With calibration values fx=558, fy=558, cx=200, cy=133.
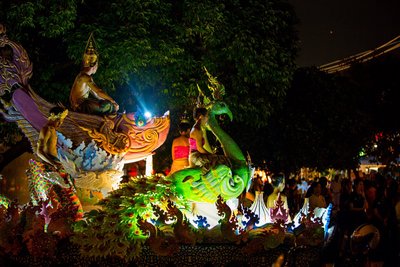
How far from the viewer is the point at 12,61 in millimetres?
10055

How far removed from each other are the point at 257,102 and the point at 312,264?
7.12m

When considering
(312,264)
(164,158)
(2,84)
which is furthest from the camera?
(164,158)

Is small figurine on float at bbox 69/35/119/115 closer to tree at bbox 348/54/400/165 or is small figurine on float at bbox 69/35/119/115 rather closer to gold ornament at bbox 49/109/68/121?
gold ornament at bbox 49/109/68/121

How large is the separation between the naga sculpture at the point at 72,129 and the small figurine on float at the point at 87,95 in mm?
176

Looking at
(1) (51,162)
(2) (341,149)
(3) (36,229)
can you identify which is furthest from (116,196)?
(2) (341,149)

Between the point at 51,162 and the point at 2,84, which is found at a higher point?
the point at 2,84

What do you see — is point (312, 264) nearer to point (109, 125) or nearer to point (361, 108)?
point (109, 125)

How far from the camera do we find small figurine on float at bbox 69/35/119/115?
10305 millimetres

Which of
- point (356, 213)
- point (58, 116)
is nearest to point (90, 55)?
point (58, 116)

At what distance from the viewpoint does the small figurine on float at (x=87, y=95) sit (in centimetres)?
1030

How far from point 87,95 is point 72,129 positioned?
2.65ft

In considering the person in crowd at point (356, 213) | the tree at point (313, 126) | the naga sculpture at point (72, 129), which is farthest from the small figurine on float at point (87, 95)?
the tree at point (313, 126)

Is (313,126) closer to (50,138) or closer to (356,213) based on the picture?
(50,138)

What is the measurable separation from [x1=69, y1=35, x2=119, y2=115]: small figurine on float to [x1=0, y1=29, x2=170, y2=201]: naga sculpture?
0.58 feet
